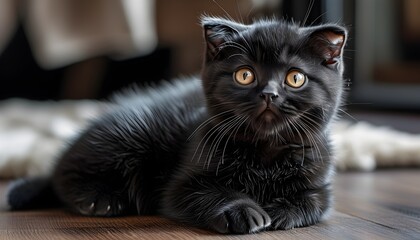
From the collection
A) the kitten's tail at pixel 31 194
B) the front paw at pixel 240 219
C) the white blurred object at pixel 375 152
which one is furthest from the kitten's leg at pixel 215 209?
the white blurred object at pixel 375 152

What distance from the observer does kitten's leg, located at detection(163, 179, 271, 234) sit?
4.14 feet

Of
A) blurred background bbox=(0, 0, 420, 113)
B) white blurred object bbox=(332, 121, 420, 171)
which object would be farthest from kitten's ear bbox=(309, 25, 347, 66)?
blurred background bbox=(0, 0, 420, 113)

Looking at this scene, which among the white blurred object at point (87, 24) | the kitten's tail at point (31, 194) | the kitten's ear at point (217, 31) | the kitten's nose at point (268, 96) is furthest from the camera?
the white blurred object at point (87, 24)

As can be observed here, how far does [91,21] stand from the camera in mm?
2951

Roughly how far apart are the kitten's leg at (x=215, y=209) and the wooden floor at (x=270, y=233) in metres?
0.02

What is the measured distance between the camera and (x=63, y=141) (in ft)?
7.06

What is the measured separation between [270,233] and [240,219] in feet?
0.25

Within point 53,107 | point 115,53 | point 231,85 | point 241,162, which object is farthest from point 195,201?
point 115,53

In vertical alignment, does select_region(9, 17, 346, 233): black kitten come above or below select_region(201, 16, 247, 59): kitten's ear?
below

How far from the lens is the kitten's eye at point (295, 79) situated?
1.30 m

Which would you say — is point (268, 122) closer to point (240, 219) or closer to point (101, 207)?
point (240, 219)

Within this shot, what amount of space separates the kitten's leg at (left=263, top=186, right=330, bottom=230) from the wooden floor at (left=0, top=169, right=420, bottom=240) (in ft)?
0.06

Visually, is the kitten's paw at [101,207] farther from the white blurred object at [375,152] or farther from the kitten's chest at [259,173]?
the white blurred object at [375,152]

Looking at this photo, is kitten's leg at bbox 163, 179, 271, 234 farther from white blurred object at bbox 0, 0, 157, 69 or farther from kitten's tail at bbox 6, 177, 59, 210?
white blurred object at bbox 0, 0, 157, 69
